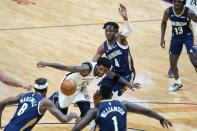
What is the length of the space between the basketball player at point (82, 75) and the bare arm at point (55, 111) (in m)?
0.80

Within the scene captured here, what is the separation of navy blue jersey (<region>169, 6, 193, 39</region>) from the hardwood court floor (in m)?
1.30

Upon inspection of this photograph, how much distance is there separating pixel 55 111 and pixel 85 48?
640cm

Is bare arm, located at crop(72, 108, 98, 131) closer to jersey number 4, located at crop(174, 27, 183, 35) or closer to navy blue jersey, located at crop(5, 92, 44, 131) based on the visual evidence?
navy blue jersey, located at crop(5, 92, 44, 131)

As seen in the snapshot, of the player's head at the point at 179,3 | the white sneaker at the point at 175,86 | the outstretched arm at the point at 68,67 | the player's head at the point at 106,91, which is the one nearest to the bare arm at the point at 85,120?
the player's head at the point at 106,91

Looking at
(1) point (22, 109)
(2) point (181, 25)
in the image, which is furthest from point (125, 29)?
(1) point (22, 109)

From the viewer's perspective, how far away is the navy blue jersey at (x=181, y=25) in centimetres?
942

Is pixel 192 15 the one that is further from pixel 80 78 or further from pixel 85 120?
pixel 85 120

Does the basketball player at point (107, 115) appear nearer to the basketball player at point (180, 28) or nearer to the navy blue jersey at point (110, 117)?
the navy blue jersey at point (110, 117)

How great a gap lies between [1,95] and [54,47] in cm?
319

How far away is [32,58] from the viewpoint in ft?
36.4

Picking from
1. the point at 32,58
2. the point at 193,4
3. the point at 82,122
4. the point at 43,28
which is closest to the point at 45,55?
the point at 32,58

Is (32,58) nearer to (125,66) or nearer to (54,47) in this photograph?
(54,47)

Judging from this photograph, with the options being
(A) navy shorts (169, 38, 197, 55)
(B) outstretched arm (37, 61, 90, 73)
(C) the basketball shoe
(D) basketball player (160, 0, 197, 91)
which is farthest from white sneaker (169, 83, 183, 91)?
(B) outstretched arm (37, 61, 90, 73)

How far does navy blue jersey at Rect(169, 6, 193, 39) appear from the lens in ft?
30.9
